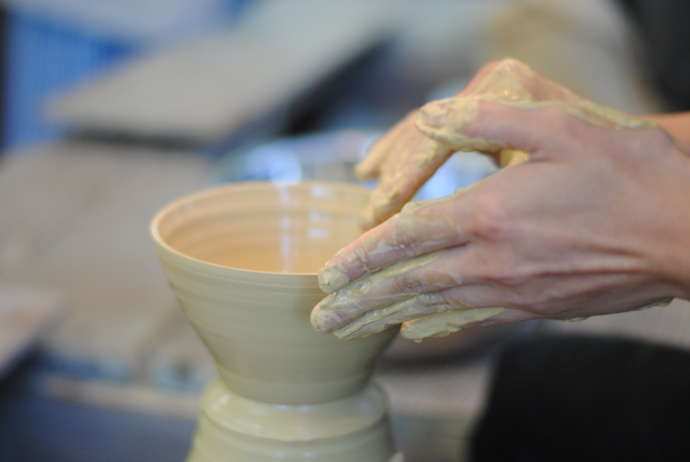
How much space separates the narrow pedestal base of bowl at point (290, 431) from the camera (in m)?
0.88

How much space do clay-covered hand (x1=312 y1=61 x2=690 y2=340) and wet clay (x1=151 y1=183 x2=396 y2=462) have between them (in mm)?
87

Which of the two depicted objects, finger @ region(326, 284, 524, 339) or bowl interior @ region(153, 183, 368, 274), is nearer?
finger @ region(326, 284, 524, 339)

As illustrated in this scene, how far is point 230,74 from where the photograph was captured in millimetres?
3391

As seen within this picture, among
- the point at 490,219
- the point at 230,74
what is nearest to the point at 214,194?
the point at 490,219

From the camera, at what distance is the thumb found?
0.71 metres

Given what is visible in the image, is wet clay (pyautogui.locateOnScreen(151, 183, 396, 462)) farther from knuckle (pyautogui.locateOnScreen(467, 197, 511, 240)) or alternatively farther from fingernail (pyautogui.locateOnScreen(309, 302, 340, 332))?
knuckle (pyautogui.locateOnScreen(467, 197, 511, 240))

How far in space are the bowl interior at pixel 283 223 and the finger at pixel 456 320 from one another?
0.78 feet

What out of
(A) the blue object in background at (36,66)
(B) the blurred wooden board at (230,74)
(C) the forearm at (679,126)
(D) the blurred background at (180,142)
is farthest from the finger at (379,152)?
(A) the blue object in background at (36,66)

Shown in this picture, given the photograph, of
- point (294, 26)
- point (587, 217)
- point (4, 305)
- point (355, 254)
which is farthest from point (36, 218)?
point (294, 26)

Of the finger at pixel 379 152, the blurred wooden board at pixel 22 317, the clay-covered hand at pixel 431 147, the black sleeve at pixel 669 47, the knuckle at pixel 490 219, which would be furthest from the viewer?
the black sleeve at pixel 669 47

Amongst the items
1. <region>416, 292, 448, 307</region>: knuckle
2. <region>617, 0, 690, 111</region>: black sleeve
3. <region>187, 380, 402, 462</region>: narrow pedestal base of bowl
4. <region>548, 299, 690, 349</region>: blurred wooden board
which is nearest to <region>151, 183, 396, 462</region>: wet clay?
<region>187, 380, 402, 462</region>: narrow pedestal base of bowl

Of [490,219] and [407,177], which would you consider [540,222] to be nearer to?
[490,219]

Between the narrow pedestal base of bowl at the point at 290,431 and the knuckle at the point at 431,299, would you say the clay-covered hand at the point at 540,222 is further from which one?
the narrow pedestal base of bowl at the point at 290,431

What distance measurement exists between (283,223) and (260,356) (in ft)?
0.77
